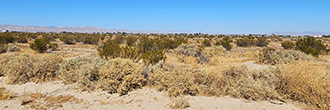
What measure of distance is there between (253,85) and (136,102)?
3.42 meters

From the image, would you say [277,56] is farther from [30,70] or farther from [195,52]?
[30,70]

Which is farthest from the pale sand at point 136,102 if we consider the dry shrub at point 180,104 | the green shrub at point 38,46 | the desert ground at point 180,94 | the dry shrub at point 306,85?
the green shrub at point 38,46

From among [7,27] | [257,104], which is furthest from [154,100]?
[7,27]

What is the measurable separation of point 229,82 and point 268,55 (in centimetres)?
639

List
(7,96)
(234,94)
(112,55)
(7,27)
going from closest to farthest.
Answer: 1. (7,96)
2. (234,94)
3. (112,55)
4. (7,27)

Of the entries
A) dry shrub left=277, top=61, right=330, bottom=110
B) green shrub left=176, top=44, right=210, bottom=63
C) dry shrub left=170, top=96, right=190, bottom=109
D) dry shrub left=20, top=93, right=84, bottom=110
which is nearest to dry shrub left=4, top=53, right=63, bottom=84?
dry shrub left=20, top=93, right=84, bottom=110

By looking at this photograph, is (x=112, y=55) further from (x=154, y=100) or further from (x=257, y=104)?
(x=257, y=104)

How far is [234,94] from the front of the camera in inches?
198

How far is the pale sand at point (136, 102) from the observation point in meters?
4.38

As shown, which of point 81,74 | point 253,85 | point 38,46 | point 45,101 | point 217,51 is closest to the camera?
point 45,101

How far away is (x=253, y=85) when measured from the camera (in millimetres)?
4957

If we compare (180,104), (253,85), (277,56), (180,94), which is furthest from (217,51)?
(180,104)

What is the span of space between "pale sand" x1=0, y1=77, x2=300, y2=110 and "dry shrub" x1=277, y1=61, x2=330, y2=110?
448 mm

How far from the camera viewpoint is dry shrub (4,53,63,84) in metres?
5.96
